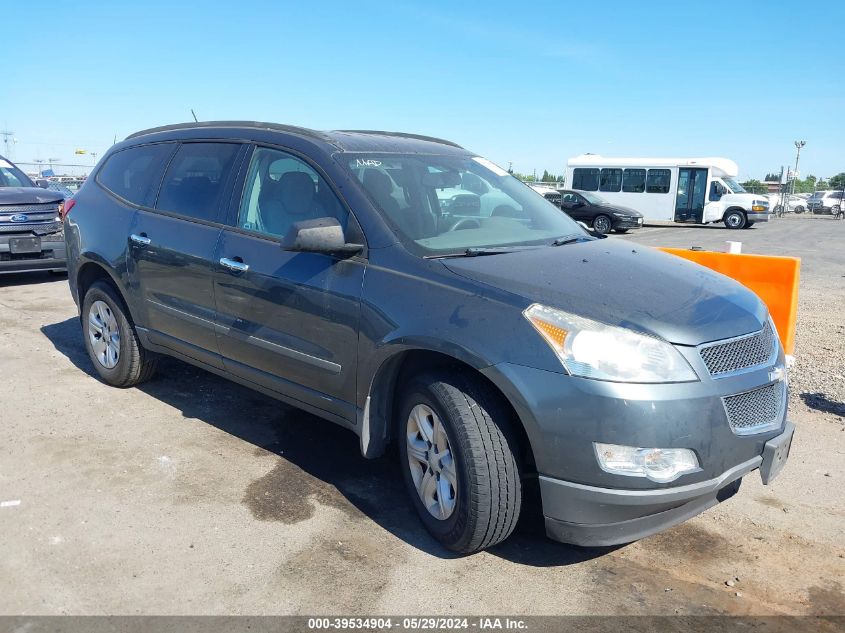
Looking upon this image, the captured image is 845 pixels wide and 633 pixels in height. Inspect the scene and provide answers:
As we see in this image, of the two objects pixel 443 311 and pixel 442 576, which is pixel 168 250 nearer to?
pixel 443 311

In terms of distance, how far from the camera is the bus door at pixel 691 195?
27359 mm

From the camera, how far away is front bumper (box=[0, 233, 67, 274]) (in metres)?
9.03

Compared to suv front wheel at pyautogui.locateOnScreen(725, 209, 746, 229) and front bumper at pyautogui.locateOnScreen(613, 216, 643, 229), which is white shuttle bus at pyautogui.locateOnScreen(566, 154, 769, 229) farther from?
front bumper at pyautogui.locateOnScreen(613, 216, 643, 229)

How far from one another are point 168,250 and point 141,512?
169cm

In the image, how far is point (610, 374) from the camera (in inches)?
107

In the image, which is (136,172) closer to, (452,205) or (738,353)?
(452,205)

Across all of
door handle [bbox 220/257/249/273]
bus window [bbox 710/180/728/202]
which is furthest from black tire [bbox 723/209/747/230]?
door handle [bbox 220/257/249/273]

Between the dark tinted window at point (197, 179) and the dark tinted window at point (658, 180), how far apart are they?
25.7 meters

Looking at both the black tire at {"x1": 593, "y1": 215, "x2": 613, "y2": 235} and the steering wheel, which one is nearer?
the steering wheel

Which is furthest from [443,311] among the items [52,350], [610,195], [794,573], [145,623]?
[610,195]

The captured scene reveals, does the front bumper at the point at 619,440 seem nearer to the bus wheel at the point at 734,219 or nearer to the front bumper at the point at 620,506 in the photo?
the front bumper at the point at 620,506

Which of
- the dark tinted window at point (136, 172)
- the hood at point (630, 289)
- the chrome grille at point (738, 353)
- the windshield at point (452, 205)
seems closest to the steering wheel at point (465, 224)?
the windshield at point (452, 205)

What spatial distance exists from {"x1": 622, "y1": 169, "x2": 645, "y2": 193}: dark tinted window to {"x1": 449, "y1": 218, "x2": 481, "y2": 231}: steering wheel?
1029 inches

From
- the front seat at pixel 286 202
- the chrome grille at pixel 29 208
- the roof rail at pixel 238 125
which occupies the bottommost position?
the chrome grille at pixel 29 208
